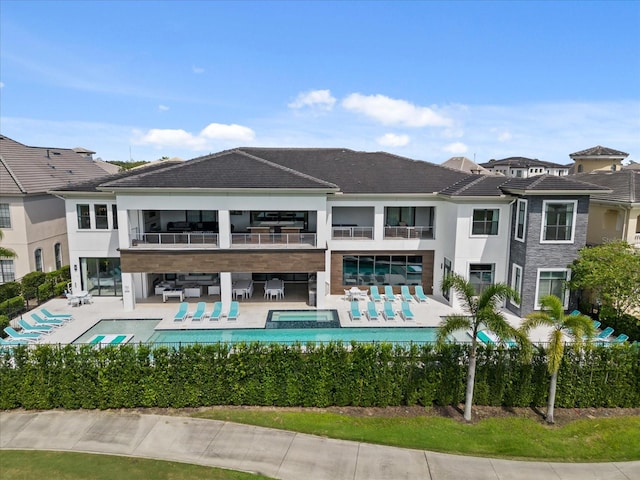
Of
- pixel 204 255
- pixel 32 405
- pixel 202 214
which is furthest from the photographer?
pixel 202 214

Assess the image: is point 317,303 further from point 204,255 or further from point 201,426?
point 201,426

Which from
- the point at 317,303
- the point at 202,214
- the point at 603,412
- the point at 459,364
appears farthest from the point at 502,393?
the point at 202,214

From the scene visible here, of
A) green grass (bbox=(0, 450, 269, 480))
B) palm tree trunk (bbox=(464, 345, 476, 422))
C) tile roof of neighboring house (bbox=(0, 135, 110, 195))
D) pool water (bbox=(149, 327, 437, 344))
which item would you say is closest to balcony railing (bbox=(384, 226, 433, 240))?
pool water (bbox=(149, 327, 437, 344))

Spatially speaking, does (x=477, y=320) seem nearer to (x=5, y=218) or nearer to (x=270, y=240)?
(x=270, y=240)

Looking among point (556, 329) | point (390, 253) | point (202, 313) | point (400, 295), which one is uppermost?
point (390, 253)

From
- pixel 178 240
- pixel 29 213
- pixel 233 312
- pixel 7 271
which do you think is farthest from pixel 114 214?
pixel 233 312

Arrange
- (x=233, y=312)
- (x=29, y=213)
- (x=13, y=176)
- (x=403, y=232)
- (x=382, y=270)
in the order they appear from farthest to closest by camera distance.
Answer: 1. (x=13, y=176)
2. (x=382, y=270)
3. (x=29, y=213)
4. (x=403, y=232)
5. (x=233, y=312)
